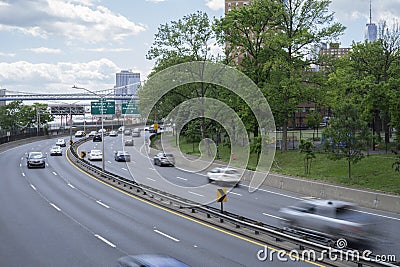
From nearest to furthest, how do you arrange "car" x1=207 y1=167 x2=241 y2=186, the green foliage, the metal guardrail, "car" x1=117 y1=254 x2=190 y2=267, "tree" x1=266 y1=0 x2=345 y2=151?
"car" x1=117 y1=254 x2=190 y2=267, the metal guardrail, "car" x1=207 y1=167 x2=241 y2=186, "tree" x1=266 y1=0 x2=345 y2=151, the green foliage

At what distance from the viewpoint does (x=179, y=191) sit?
35.0 m

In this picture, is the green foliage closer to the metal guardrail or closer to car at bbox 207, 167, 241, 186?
car at bbox 207, 167, 241, 186

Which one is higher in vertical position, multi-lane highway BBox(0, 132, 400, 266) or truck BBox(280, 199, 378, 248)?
truck BBox(280, 199, 378, 248)

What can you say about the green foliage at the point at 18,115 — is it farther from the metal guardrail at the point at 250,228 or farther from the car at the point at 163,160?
the metal guardrail at the point at 250,228

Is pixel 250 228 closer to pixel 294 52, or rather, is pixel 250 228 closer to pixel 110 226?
pixel 110 226

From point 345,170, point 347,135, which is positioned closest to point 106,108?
point 345,170

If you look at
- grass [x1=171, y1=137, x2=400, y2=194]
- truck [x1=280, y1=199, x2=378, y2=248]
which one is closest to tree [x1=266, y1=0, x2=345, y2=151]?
grass [x1=171, y1=137, x2=400, y2=194]

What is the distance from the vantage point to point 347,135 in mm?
35688

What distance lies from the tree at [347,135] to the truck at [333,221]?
53.7ft

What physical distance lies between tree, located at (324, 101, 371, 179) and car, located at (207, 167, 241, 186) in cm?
719

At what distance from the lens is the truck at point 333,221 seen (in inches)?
692

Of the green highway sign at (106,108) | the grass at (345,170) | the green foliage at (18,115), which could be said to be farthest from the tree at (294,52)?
the green foliage at (18,115)

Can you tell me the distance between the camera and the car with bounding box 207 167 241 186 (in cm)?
3762

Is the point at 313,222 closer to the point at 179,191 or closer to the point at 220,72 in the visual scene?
the point at 179,191
